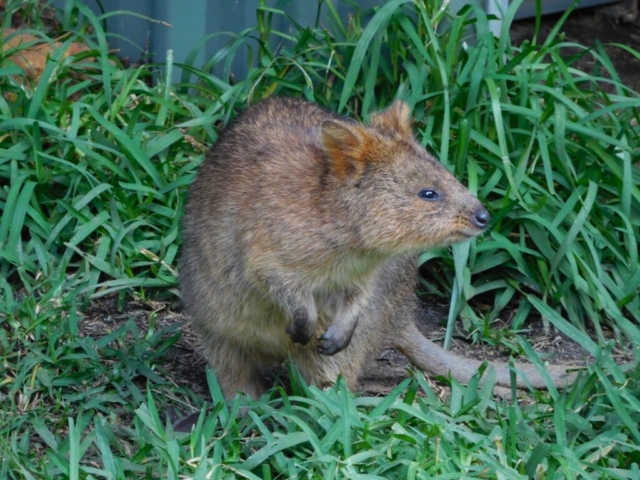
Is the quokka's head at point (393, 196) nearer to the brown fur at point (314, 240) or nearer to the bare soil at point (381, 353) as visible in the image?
the brown fur at point (314, 240)

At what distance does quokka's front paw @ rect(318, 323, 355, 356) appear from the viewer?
459cm

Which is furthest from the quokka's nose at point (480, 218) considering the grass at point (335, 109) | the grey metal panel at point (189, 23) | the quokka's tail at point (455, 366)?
the grey metal panel at point (189, 23)

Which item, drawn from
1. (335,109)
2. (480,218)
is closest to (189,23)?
(335,109)

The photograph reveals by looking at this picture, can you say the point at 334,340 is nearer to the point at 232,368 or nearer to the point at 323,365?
the point at 323,365

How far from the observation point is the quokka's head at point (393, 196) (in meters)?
4.33

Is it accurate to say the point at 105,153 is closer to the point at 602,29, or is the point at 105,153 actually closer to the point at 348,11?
the point at 348,11

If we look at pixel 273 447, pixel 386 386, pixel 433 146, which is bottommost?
pixel 386 386

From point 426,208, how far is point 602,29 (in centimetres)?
430

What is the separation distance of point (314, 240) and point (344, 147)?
1.25 ft

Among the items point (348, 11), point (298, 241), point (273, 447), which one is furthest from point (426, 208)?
point (348, 11)

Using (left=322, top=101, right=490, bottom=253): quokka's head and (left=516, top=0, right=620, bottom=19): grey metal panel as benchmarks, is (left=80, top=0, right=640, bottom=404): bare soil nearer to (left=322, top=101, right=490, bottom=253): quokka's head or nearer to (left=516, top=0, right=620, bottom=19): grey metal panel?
(left=322, top=101, right=490, bottom=253): quokka's head

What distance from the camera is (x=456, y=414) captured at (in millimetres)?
4371

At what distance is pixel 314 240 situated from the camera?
439 centimetres

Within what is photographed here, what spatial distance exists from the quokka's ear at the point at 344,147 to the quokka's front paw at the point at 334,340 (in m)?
0.64
